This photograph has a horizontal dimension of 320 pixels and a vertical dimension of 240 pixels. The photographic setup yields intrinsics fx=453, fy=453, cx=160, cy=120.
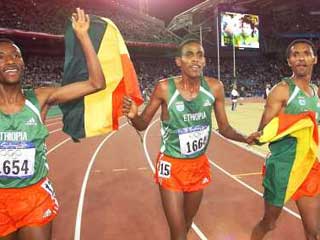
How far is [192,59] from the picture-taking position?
4234mm

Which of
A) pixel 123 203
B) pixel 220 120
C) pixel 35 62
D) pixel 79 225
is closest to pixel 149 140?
pixel 123 203

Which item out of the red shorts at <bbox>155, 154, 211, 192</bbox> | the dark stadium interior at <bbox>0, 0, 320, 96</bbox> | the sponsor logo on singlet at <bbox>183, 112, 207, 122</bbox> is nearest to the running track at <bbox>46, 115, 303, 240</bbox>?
the red shorts at <bbox>155, 154, 211, 192</bbox>

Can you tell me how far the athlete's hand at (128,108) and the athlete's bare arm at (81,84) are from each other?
74 centimetres

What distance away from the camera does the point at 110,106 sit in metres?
4.18

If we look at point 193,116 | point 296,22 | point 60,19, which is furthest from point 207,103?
point 296,22

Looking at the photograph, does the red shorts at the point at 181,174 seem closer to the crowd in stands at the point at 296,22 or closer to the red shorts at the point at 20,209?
the red shorts at the point at 20,209

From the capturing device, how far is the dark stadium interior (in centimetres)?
3628

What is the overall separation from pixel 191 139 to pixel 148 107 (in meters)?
0.56

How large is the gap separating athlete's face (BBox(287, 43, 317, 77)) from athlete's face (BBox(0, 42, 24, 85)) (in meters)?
2.56

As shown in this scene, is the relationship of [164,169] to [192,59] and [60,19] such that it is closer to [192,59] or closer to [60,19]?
[192,59]

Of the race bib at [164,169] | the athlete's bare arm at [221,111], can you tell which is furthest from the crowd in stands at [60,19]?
the race bib at [164,169]

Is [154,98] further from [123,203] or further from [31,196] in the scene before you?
[123,203]

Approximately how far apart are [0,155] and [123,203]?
4.92 meters

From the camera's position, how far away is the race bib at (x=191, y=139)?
13.8 feet
